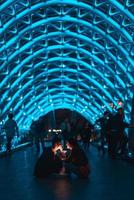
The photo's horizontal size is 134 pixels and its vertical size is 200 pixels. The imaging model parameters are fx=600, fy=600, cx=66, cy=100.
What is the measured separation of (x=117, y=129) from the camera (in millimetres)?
21953

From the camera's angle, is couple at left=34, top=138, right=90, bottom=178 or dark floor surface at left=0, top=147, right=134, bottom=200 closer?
dark floor surface at left=0, top=147, right=134, bottom=200

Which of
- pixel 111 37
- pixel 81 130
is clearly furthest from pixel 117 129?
pixel 111 37

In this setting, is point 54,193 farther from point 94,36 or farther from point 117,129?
point 94,36

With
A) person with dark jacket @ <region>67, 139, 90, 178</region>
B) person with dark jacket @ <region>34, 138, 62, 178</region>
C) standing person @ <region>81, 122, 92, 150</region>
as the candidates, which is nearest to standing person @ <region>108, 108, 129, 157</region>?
person with dark jacket @ <region>34, 138, 62, 178</region>

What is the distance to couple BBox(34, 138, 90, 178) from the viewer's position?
43.0 ft

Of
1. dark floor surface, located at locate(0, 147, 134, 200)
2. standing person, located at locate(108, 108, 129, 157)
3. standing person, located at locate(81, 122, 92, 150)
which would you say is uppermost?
standing person, located at locate(81, 122, 92, 150)

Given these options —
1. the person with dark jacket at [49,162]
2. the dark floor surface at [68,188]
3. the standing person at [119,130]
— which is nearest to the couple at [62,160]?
the person with dark jacket at [49,162]

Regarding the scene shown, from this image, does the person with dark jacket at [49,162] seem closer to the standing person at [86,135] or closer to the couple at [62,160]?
the couple at [62,160]

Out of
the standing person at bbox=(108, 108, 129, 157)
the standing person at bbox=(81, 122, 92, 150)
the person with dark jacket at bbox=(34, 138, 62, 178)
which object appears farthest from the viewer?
the standing person at bbox=(81, 122, 92, 150)

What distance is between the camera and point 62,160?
44.2ft

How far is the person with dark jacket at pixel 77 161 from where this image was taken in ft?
42.7

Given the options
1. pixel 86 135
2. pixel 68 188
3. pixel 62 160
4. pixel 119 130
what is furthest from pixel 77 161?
pixel 86 135

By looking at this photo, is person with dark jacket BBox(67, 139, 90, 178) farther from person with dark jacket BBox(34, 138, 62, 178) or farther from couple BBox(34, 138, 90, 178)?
person with dark jacket BBox(34, 138, 62, 178)

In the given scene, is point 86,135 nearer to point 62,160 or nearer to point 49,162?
point 62,160
